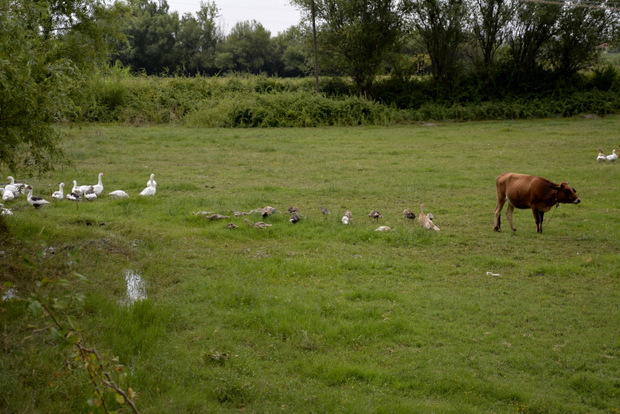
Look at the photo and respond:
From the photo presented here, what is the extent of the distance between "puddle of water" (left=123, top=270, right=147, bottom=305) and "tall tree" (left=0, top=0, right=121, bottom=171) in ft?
8.83

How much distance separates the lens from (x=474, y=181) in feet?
59.1

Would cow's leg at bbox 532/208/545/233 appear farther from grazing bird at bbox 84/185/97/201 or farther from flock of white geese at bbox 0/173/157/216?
grazing bird at bbox 84/185/97/201

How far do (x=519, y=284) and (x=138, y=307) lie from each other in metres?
6.14

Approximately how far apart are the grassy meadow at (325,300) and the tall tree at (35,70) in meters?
1.78

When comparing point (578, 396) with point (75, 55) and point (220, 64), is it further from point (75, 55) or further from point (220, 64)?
point (220, 64)

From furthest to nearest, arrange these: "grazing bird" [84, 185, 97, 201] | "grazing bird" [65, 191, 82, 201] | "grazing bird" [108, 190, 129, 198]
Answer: "grazing bird" [108, 190, 129, 198], "grazing bird" [84, 185, 97, 201], "grazing bird" [65, 191, 82, 201]

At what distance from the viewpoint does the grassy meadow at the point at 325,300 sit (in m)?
5.70

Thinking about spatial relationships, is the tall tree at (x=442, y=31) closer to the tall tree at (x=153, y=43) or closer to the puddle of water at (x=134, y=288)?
the tall tree at (x=153, y=43)

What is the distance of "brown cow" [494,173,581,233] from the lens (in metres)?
11.8

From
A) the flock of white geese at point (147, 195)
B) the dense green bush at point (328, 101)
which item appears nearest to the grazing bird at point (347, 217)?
the flock of white geese at point (147, 195)

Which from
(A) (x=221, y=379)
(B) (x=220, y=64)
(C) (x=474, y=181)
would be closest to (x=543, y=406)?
(A) (x=221, y=379)

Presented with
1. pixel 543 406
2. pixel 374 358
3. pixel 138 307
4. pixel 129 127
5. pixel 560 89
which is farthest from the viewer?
pixel 560 89

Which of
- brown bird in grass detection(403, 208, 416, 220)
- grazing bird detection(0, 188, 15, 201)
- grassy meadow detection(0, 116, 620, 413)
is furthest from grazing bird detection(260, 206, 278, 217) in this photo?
grazing bird detection(0, 188, 15, 201)

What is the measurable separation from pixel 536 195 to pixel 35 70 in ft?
33.0
